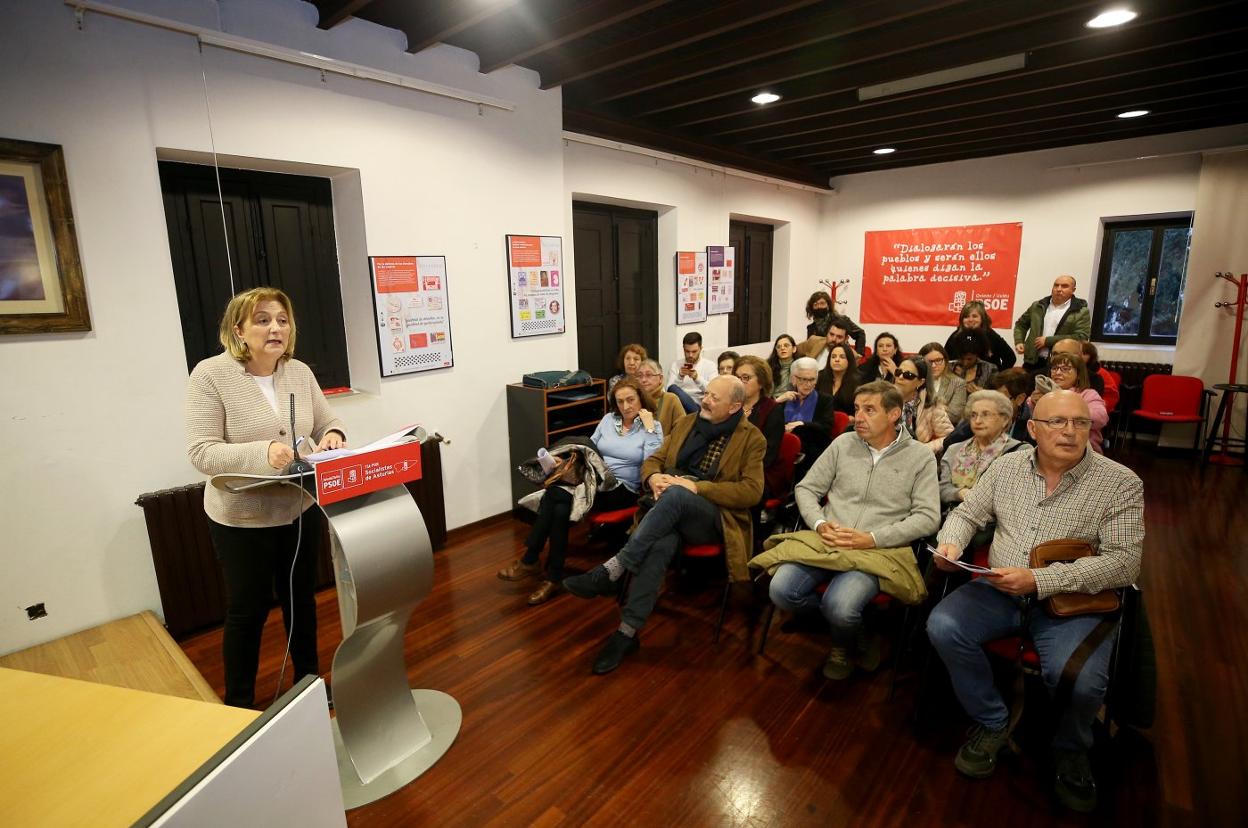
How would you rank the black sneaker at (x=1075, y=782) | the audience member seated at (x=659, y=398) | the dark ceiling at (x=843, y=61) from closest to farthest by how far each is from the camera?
the black sneaker at (x=1075, y=782), the dark ceiling at (x=843, y=61), the audience member seated at (x=659, y=398)

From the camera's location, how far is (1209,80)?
4465 millimetres

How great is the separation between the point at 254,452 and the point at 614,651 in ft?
5.58

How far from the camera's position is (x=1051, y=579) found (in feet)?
6.59

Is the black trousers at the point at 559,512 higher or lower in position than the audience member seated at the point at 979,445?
lower

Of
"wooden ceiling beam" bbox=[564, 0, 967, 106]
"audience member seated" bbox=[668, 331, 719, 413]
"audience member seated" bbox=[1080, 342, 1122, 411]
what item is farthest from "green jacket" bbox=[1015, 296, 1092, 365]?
"wooden ceiling beam" bbox=[564, 0, 967, 106]

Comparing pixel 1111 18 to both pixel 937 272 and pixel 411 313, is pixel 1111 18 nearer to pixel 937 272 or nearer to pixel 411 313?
pixel 411 313

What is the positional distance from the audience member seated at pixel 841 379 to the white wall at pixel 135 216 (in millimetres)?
2913

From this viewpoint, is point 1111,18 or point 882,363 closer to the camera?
point 1111,18

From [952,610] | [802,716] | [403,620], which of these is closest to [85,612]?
[403,620]

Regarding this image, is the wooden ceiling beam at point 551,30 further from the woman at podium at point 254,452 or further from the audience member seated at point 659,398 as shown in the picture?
the woman at podium at point 254,452

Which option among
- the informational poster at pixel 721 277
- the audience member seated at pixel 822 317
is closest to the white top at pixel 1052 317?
the audience member seated at pixel 822 317

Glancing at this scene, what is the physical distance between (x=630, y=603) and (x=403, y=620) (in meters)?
1.09

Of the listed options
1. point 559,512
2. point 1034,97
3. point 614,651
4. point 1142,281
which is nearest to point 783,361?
point 559,512

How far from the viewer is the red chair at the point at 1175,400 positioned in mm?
5684
